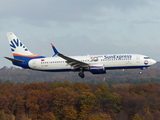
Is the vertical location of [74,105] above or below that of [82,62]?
below

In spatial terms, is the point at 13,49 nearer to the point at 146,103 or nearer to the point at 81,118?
the point at 81,118

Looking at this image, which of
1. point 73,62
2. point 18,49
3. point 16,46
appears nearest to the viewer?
point 73,62

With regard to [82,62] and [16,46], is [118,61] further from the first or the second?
A: [16,46]

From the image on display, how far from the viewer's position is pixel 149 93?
142m

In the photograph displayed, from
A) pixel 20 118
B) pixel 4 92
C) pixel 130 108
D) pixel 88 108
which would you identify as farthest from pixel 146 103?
pixel 4 92

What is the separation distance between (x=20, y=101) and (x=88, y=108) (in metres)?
21.3

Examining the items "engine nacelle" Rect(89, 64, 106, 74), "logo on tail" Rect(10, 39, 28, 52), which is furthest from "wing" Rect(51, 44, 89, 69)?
"logo on tail" Rect(10, 39, 28, 52)

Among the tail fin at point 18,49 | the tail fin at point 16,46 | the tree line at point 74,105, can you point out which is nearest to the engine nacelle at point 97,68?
the tail fin at point 18,49

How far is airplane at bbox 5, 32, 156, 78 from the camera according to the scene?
71.3m

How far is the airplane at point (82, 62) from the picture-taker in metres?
71.3

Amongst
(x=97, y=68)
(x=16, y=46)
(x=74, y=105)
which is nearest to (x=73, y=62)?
(x=97, y=68)

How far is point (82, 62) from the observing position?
235 ft

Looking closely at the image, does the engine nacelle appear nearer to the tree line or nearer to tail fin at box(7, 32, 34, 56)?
tail fin at box(7, 32, 34, 56)

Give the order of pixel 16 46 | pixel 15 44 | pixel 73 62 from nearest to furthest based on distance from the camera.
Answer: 1. pixel 73 62
2. pixel 16 46
3. pixel 15 44
